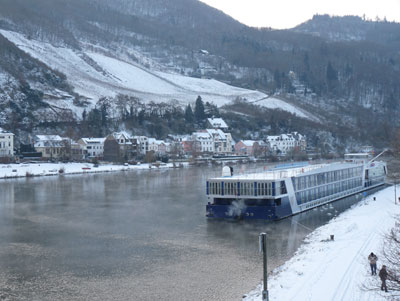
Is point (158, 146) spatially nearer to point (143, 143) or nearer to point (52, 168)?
point (143, 143)

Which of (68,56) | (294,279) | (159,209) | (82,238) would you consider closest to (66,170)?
(159,209)

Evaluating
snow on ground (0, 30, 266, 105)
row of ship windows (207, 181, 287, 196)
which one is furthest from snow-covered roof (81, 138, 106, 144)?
row of ship windows (207, 181, 287, 196)

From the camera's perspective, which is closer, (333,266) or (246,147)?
(333,266)

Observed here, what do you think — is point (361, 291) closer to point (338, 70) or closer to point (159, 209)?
point (159, 209)

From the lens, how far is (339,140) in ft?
360

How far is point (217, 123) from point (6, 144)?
4712cm

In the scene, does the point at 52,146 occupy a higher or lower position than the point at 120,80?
lower

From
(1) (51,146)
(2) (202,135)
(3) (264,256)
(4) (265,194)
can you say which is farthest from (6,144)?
(3) (264,256)

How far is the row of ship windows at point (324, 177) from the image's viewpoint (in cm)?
3109

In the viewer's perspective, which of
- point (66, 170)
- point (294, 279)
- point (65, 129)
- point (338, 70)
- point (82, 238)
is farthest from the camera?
point (338, 70)

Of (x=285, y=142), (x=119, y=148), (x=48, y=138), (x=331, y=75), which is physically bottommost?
(x=119, y=148)

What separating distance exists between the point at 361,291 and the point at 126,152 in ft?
224

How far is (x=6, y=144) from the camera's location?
71.6m

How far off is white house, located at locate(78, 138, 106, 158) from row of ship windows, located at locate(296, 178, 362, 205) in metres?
48.0
